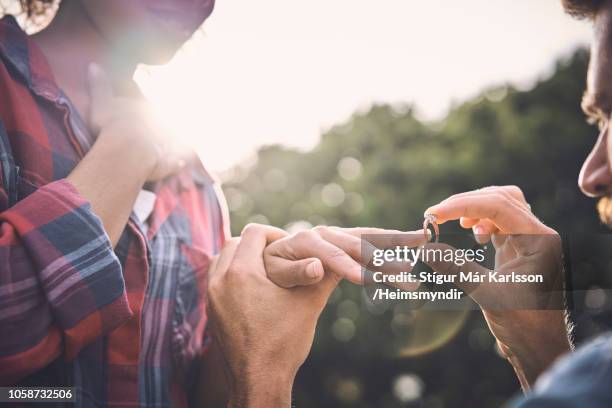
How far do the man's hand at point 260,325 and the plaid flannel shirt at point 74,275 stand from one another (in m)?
0.25

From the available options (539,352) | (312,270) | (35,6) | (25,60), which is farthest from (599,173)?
(35,6)

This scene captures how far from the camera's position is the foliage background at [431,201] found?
54.8 ft

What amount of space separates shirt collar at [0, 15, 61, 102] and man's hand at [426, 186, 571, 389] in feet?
4.57

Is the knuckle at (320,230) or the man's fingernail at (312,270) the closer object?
the man's fingernail at (312,270)

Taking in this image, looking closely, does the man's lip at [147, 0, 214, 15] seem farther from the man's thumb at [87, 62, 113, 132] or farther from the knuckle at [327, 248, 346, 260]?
the knuckle at [327, 248, 346, 260]

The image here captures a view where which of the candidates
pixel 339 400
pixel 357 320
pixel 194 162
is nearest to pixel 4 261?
pixel 194 162

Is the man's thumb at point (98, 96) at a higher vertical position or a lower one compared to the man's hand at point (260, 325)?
higher

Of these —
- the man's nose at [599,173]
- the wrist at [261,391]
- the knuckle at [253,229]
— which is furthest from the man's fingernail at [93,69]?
the man's nose at [599,173]

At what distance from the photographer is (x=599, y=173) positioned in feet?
6.59

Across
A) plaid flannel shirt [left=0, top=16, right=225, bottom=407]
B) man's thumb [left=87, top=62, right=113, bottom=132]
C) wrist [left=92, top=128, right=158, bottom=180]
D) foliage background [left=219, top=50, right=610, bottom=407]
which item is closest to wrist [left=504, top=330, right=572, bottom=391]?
plaid flannel shirt [left=0, top=16, right=225, bottom=407]

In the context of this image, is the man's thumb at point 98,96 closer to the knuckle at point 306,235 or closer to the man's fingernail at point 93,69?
the man's fingernail at point 93,69

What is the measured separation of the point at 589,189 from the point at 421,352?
672 inches

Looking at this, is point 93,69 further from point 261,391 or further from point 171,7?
point 261,391

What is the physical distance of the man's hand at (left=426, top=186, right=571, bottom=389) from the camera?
1754 mm
